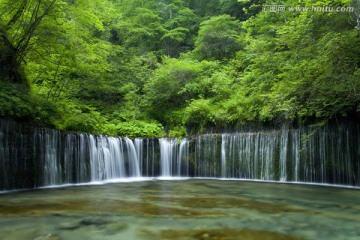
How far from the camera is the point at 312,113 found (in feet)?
37.7

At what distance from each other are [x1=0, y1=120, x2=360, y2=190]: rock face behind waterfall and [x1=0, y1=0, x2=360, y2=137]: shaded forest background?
67 cm

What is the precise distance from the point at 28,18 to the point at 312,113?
37.1 feet

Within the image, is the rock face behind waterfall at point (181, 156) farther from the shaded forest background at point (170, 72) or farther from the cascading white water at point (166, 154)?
the shaded forest background at point (170, 72)

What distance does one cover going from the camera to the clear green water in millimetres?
5051

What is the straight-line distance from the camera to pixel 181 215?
6.38m

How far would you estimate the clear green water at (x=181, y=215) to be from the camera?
16.6 ft

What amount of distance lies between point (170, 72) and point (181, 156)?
5.79 meters

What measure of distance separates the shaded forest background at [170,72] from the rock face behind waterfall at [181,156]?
667mm

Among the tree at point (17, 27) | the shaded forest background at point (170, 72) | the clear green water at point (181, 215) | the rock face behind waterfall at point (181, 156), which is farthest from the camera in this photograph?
the tree at point (17, 27)

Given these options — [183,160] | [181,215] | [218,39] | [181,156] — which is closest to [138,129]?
[181,156]

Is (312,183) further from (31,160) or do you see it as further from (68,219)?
(31,160)

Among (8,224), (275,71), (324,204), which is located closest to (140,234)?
(8,224)

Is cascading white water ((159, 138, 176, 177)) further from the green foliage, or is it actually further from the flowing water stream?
the green foliage

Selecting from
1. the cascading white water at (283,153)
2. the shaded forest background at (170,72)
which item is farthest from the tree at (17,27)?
the cascading white water at (283,153)
